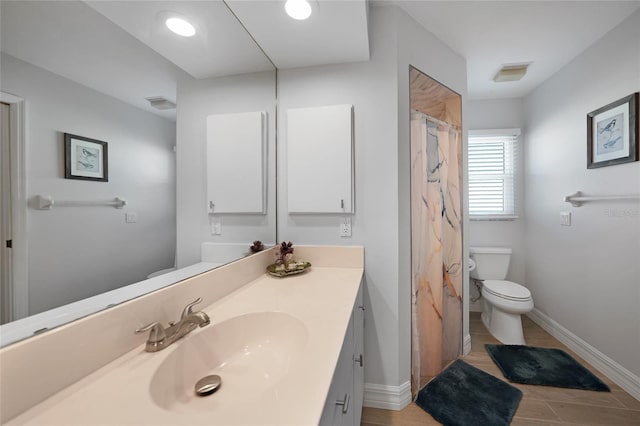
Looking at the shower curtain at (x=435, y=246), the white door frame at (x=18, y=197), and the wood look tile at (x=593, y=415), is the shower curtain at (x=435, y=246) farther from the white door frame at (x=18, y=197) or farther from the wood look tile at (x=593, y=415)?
the white door frame at (x=18, y=197)

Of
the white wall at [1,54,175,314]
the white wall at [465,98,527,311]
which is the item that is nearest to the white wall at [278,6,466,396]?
the white wall at [1,54,175,314]

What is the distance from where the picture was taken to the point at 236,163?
1361 millimetres

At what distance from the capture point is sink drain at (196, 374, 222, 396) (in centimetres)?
68

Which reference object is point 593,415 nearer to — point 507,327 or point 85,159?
point 507,327

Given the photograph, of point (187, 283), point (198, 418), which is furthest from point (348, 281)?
point (198, 418)

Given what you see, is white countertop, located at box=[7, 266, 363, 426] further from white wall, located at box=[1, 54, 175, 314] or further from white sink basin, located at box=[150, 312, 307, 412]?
white wall, located at box=[1, 54, 175, 314]

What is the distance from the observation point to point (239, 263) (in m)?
1.26

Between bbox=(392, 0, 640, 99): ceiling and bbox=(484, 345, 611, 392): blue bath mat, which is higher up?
bbox=(392, 0, 640, 99): ceiling

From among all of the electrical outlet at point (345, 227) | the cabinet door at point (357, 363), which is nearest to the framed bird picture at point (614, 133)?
the electrical outlet at point (345, 227)

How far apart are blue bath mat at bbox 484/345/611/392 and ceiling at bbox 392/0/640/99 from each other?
2.53 metres

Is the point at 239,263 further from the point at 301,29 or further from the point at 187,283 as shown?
the point at 301,29

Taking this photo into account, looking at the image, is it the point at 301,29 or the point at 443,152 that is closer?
the point at 301,29

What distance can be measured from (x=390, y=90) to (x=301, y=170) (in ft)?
2.50

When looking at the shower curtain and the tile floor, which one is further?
the shower curtain
